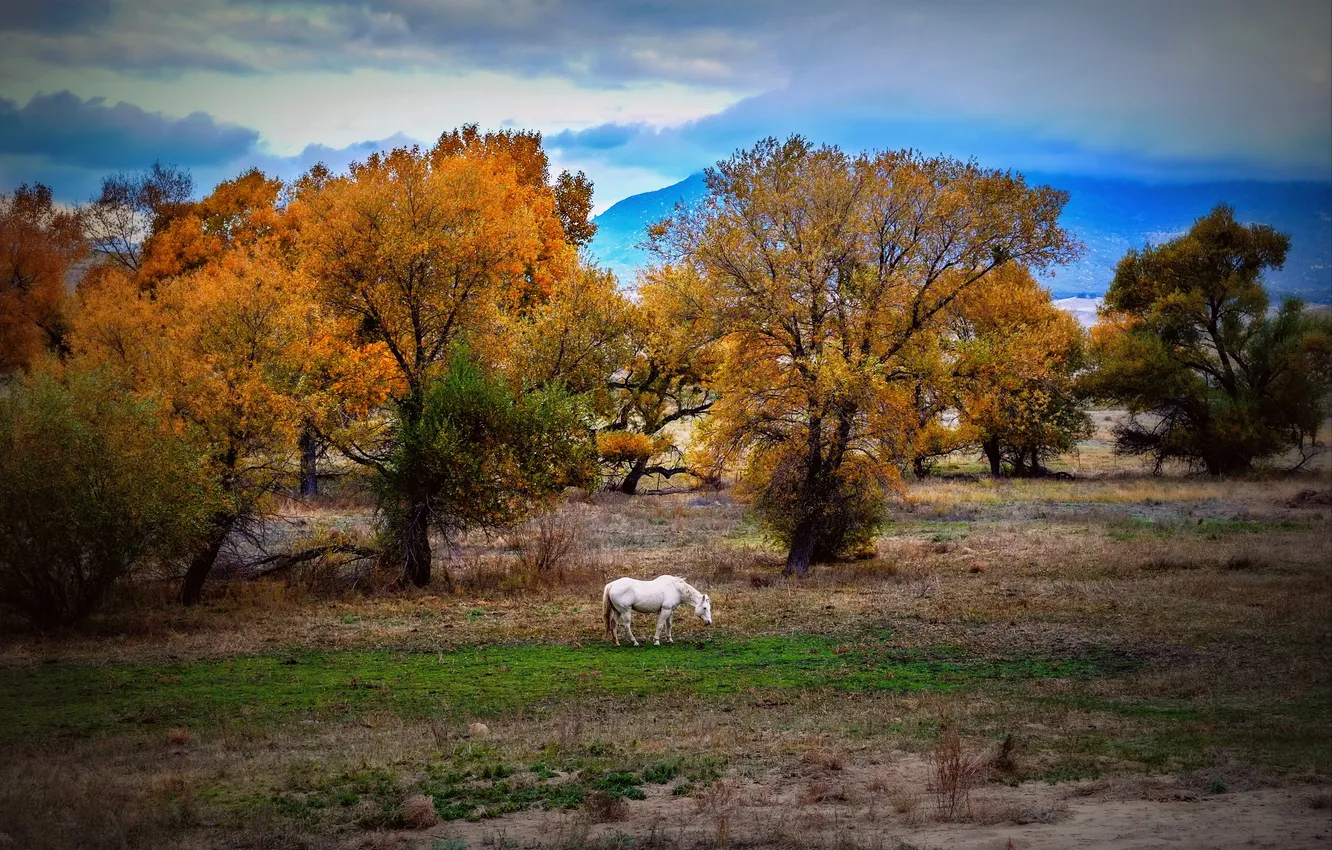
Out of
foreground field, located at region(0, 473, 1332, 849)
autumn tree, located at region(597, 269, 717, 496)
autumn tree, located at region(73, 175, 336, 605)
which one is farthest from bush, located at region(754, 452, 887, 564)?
autumn tree, located at region(597, 269, 717, 496)

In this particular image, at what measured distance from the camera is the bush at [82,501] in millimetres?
20906

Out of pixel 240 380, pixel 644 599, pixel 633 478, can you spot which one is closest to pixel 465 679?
pixel 644 599

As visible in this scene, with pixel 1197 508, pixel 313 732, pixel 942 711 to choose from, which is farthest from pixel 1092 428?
pixel 313 732

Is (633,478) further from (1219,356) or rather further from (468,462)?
(1219,356)

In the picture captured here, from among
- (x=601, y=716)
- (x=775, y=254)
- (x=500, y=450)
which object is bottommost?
(x=601, y=716)

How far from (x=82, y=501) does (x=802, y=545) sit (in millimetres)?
17760

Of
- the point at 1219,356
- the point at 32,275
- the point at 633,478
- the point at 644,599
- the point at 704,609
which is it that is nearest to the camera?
the point at 644,599

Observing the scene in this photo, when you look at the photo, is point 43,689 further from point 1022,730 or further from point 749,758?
point 1022,730

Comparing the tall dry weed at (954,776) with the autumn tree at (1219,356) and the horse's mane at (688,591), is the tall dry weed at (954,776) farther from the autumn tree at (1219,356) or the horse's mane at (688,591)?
the autumn tree at (1219,356)

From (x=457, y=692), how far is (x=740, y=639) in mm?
6415

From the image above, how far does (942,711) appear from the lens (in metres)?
15.2

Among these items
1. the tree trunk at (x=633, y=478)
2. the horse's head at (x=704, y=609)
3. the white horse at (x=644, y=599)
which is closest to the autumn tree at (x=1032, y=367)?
the tree trunk at (x=633, y=478)

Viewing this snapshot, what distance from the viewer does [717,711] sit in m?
15.6

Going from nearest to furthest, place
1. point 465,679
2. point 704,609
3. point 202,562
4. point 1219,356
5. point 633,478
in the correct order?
point 465,679, point 704,609, point 202,562, point 633,478, point 1219,356
